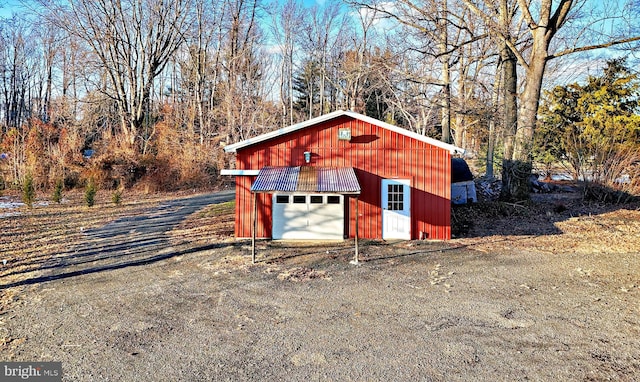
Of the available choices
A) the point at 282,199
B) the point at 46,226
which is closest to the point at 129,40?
the point at 46,226

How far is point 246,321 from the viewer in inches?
203

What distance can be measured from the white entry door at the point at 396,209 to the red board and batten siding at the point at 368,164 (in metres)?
0.13

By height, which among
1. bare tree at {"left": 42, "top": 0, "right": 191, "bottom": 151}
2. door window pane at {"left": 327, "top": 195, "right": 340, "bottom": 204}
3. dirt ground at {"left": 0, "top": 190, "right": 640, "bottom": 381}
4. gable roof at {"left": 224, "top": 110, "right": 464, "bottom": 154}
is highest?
bare tree at {"left": 42, "top": 0, "right": 191, "bottom": 151}

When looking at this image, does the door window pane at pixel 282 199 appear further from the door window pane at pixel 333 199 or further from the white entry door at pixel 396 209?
the white entry door at pixel 396 209

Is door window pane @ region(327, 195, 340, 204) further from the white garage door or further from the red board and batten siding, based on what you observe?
the red board and batten siding

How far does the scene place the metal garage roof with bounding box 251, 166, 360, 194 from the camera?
845 cm

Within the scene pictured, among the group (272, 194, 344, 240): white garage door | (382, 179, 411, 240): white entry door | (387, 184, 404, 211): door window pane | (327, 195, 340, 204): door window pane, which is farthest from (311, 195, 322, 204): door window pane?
(387, 184, 404, 211): door window pane

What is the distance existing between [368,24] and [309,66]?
645 cm

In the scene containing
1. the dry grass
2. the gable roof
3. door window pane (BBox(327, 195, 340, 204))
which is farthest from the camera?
door window pane (BBox(327, 195, 340, 204))

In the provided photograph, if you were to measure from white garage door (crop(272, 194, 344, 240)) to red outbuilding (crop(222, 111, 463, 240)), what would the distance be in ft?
0.09

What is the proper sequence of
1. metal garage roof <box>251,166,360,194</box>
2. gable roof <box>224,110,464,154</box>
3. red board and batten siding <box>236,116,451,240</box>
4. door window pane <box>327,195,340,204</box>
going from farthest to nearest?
red board and batten siding <box>236,116,451,240</box>
door window pane <box>327,195,340,204</box>
gable roof <box>224,110,464,154</box>
metal garage roof <box>251,166,360,194</box>

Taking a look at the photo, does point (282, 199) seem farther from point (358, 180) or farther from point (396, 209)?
point (396, 209)

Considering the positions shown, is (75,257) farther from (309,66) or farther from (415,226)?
(309,66)

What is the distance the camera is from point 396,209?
400 inches
